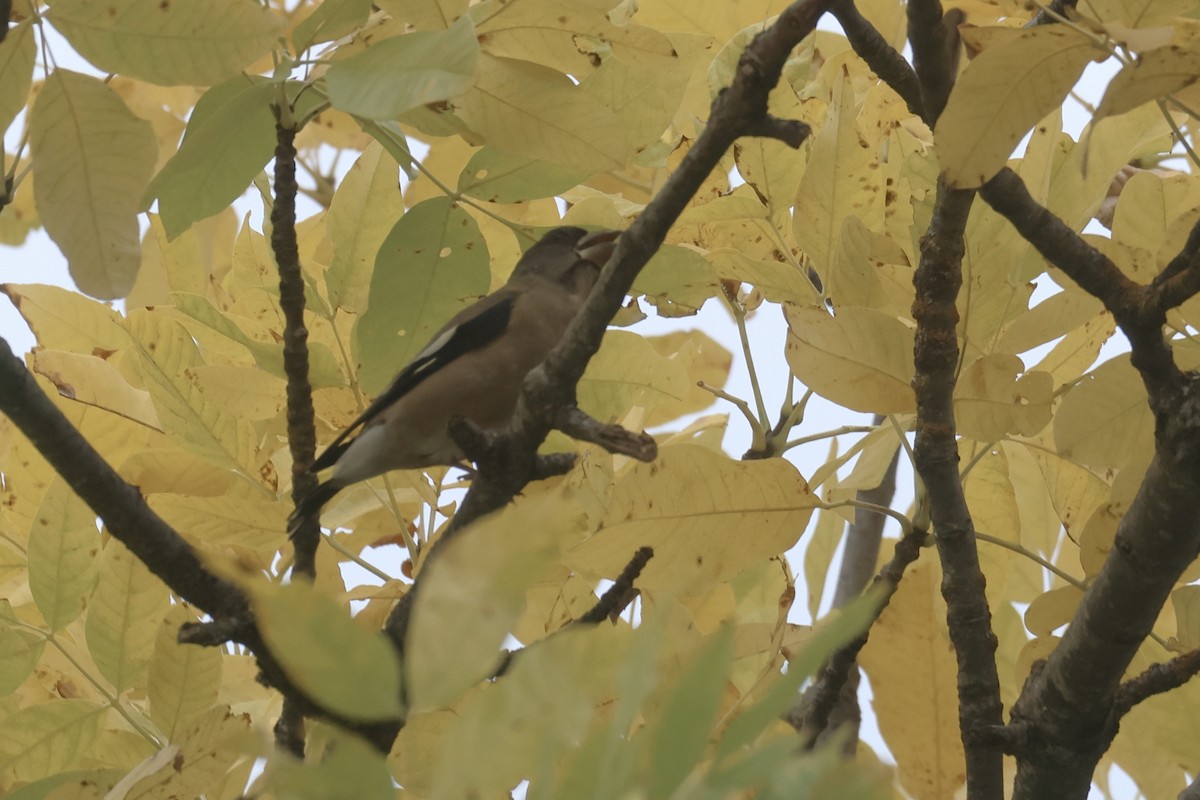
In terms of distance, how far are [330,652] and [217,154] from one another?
1.41 m

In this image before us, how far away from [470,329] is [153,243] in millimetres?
1010

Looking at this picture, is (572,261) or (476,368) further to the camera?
(572,261)

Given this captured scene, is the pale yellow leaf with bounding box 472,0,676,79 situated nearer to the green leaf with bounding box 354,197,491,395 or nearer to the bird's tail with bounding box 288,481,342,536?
the green leaf with bounding box 354,197,491,395

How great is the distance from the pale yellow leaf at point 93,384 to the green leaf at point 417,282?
1.79ft

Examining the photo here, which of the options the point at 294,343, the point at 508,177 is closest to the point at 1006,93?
the point at 508,177

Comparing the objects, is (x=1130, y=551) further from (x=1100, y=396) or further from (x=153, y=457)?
(x=153, y=457)

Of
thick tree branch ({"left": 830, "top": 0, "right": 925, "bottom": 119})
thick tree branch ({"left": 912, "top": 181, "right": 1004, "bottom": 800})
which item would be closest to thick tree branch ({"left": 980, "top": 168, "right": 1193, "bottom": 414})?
thick tree branch ({"left": 912, "top": 181, "right": 1004, "bottom": 800})

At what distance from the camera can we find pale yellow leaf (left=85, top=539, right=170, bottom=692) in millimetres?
2281

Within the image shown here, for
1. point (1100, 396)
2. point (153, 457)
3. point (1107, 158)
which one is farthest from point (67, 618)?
point (1107, 158)

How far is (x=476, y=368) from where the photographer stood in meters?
3.88

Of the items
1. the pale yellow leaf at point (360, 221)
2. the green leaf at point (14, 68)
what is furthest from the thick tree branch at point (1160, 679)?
the green leaf at point (14, 68)

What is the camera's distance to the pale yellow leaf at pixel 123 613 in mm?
2281

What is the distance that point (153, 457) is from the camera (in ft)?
8.54

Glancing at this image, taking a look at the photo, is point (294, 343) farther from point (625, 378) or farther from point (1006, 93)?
point (1006, 93)
